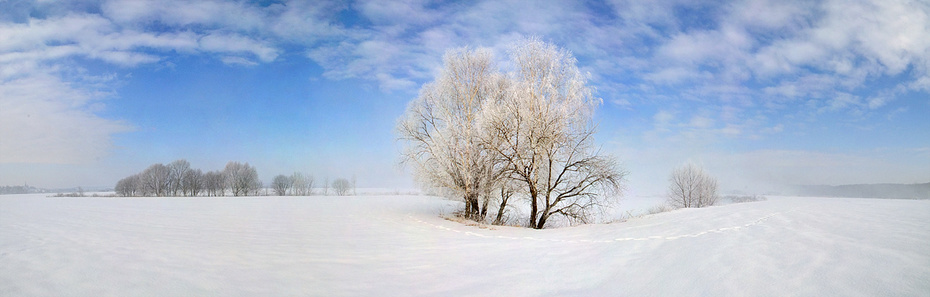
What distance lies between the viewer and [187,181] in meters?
60.2

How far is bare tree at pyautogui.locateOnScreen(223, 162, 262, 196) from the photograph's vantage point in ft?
198

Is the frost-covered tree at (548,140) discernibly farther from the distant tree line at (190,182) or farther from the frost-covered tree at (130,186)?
the frost-covered tree at (130,186)

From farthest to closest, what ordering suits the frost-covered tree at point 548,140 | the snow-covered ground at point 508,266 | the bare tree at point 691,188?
the bare tree at point 691,188, the frost-covered tree at point 548,140, the snow-covered ground at point 508,266

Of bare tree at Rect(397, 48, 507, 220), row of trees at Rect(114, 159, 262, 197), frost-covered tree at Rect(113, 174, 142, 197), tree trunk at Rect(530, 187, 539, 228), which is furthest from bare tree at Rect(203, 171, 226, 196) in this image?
tree trunk at Rect(530, 187, 539, 228)

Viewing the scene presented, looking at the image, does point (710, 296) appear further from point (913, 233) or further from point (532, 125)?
point (532, 125)

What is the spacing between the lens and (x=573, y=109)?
13.9 meters

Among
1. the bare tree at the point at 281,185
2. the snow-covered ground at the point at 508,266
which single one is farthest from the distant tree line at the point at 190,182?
the snow-covered ground at the point at 508,266

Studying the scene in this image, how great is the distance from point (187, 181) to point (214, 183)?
3.58 m

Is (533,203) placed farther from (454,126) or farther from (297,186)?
(297,186)

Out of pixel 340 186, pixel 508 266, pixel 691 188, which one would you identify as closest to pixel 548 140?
pixel 508 266

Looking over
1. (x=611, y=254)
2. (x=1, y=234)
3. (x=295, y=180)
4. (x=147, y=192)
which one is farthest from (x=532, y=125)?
(x=147, y=192)

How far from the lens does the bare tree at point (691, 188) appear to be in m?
39.6

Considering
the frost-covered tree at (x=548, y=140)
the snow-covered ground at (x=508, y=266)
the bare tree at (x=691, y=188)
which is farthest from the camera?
the bare tree at (x=691, y=188)

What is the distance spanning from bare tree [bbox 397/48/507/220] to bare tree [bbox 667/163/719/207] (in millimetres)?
31630
